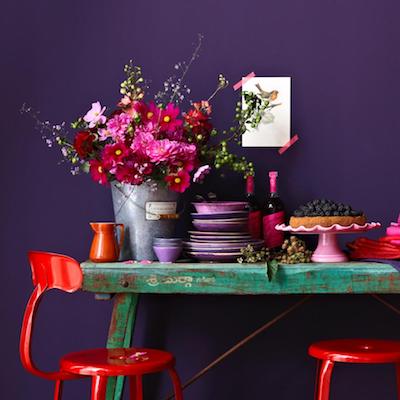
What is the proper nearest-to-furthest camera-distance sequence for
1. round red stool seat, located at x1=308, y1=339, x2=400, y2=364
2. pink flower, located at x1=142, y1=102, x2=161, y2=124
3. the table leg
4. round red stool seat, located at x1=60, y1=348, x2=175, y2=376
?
round red stool seat, located at x1=60, y1=348, x2=175, y2=376 → round red stool seat, located at x1=308, y1=339, x2=400, y2=364 → the table leg → pink flower, located at x1=142, y1=102, x2=161, y2=124

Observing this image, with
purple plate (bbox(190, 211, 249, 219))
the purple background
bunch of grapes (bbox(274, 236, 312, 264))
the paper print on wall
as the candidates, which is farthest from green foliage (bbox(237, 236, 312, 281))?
the paper print on wall

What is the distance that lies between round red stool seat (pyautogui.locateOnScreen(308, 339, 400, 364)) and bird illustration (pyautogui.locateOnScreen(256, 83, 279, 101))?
0.92 meters

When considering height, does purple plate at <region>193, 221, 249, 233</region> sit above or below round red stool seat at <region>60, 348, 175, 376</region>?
above

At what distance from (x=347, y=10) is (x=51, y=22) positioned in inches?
42.5

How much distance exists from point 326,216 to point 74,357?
883 mm

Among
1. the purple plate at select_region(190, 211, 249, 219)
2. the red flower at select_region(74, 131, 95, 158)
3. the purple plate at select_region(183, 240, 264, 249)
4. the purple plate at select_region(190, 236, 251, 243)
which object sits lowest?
the purple plate at select_region(183, 240, 264, 249)

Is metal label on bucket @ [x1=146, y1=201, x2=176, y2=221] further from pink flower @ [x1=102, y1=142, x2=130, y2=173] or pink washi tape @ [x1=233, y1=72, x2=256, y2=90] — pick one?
pink washi tape @ [x1=233, y1=72, x2=256, y2=90]

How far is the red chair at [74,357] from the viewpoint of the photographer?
228cm

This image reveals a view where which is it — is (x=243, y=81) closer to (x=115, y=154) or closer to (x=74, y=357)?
(x=115, y=154)

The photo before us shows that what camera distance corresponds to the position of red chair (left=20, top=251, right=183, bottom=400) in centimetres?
228

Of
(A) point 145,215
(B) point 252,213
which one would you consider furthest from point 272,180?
(A) point 145,215

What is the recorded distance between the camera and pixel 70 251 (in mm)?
3031

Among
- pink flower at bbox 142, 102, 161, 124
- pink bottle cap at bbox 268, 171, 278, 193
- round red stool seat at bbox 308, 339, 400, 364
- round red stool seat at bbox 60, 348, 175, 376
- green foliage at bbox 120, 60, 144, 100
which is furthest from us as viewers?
pink bottle cap at bbox 268, 171, 278, 193

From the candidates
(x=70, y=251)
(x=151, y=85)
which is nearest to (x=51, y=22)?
(x=151, y=85)
